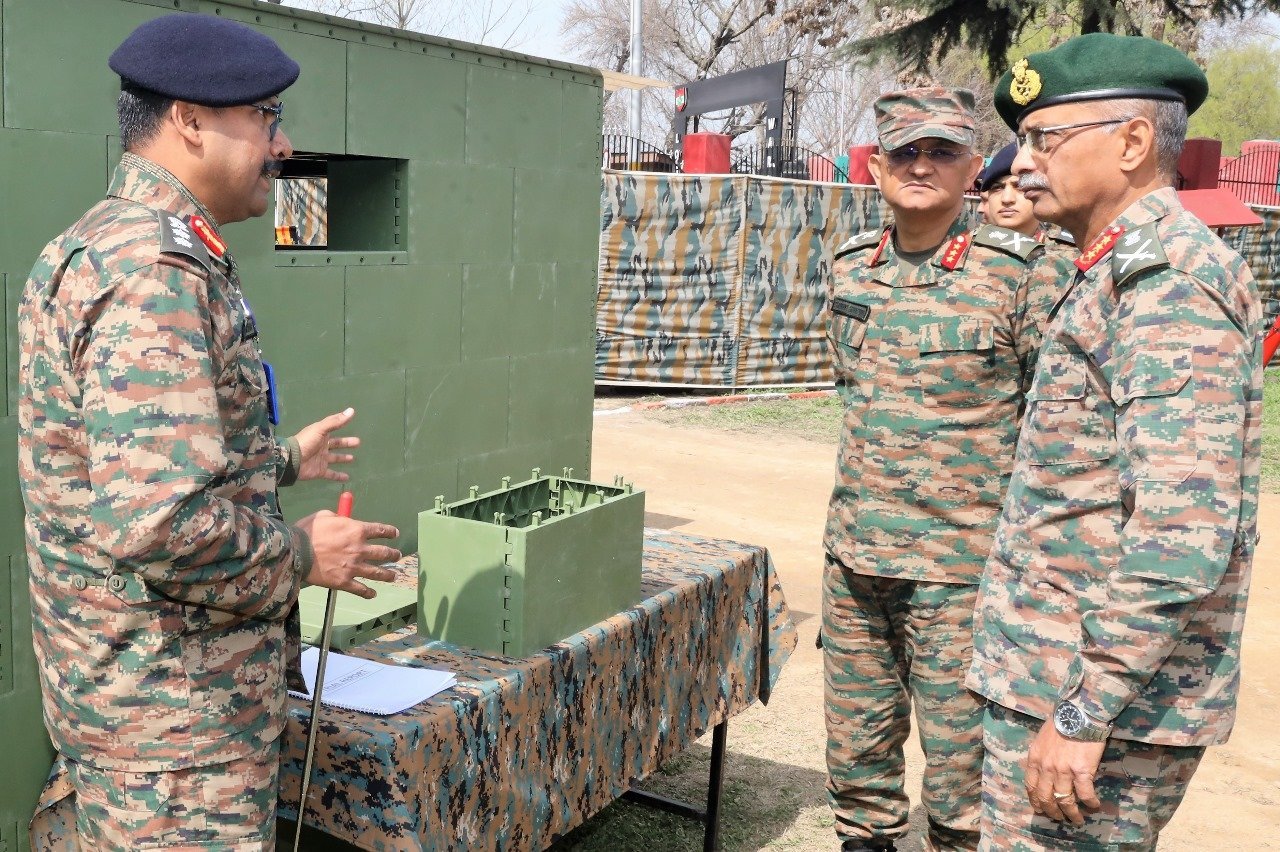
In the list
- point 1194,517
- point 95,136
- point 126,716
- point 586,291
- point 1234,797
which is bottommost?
point 1234,797

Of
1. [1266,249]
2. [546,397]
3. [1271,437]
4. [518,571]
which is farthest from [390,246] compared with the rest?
[1266,249]

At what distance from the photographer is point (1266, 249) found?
16.8 meters

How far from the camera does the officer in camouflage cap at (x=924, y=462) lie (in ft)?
10.1

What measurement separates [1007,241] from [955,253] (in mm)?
133

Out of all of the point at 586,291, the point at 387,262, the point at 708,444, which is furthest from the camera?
the point at 708,444

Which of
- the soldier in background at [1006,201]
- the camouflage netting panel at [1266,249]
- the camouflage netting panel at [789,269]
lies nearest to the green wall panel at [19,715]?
the soldier in background at [1006,201]

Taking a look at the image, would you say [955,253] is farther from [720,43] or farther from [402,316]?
[720,43]

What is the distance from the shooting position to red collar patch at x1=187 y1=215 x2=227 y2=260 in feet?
6.32

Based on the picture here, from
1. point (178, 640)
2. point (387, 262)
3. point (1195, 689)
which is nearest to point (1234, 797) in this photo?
point (1195, 689)

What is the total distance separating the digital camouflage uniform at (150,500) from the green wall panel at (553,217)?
73.8 inches

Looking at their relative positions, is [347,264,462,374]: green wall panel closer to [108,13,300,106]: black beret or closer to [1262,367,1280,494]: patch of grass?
[108,13,300,106]: black beret

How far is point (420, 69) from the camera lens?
3416 mm

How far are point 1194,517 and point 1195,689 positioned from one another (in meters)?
0.33

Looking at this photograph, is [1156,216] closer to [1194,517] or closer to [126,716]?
[1194,517]
